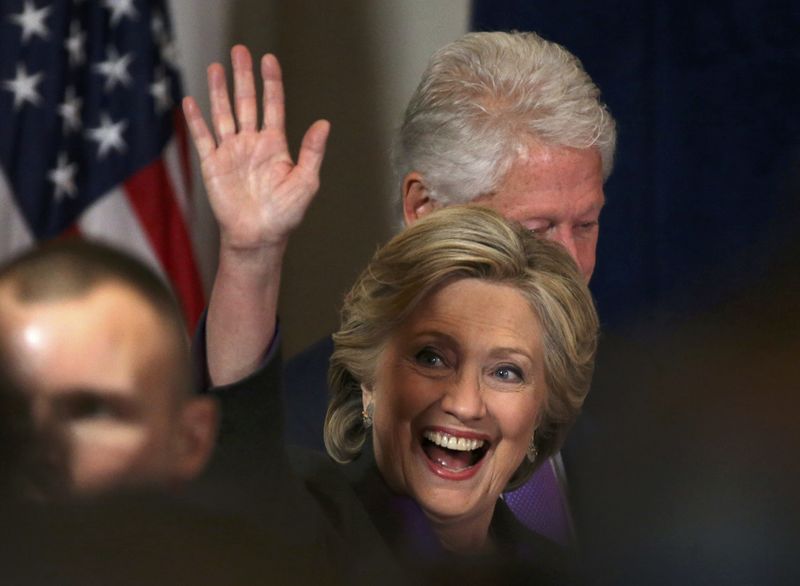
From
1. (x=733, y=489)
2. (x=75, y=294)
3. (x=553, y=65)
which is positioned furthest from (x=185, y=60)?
(x=75, y=294)

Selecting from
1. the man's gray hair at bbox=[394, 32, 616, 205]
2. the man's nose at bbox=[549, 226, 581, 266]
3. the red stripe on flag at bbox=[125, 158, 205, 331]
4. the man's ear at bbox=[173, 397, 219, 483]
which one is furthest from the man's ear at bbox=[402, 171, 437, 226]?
the man's ear at bbox=[173, 397, 219, 483]

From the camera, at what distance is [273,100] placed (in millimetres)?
732

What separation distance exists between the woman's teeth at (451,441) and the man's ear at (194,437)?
0.56m

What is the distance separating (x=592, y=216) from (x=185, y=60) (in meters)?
0.80

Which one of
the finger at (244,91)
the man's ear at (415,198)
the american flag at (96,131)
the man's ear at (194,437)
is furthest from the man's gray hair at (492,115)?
the man's ear at (194,437)

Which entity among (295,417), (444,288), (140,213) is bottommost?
(140,213)

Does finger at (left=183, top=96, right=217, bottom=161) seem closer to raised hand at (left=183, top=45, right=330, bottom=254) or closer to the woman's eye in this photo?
raised hand at (left=183, top=45, right=330, bottom=254)

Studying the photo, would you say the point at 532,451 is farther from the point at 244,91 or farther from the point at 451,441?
the point at 244,91

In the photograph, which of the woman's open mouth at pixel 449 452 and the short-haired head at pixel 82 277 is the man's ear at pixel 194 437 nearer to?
the short-haired head at pixel 82 277

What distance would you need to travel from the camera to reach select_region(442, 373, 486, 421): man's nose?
0.85m

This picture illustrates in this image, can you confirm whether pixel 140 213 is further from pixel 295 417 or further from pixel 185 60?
pixel 295 417

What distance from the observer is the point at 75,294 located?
28 cm

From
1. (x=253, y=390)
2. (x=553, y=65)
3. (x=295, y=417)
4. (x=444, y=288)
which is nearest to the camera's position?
(x=253, y=390)

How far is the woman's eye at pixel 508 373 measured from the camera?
868mm
